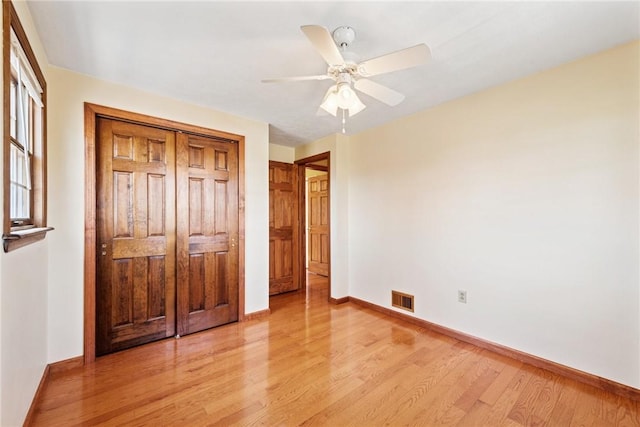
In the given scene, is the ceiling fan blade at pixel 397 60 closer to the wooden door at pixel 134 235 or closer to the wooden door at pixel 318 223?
the wooden door at pixel 134 235

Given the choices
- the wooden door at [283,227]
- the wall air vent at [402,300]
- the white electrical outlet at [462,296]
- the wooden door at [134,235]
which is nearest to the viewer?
the wooden door at [134,235]

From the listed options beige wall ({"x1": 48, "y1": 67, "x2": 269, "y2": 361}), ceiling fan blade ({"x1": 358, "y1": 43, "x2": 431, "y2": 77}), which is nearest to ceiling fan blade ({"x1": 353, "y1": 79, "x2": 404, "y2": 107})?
ceiling fan blade ({"x1": 358, "y1": 43, "x2": 431, "y2": 77})

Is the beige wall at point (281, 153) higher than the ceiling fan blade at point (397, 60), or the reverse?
the beige wall at point (281, 153)

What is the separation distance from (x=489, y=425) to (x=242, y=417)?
1445 millimetres

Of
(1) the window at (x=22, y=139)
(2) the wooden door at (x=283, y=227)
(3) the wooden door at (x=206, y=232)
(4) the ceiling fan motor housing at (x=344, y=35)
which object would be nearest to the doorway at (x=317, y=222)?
(2) the wooden door at (x=283, y=227)

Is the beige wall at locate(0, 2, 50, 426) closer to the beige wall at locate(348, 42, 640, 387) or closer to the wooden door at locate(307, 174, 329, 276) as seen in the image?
the beige wall at locate(348, 42, 640, 387)

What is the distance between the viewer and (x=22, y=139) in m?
1.69

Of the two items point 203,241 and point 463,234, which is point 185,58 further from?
point 463,234

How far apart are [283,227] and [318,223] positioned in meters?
1.11

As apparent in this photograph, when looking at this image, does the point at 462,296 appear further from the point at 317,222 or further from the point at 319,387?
the point at 317,222

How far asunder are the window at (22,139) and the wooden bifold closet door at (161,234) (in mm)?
398

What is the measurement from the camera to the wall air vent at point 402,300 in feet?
10.3

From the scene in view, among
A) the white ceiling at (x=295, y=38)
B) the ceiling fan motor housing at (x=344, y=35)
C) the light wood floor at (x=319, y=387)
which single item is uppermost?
the white ceiling at (x=295, y=38)

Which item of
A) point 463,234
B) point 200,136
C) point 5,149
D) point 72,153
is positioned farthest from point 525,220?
point 72,153
